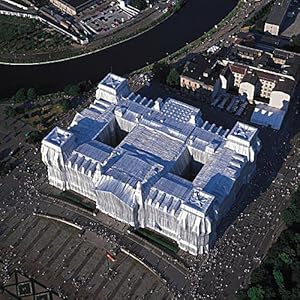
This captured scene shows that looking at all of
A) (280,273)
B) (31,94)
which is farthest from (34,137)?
(280,273)

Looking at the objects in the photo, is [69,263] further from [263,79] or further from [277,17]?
[277,17]

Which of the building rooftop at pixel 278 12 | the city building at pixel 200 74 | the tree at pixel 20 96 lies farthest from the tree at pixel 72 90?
the building rooftop at pixel 278 12

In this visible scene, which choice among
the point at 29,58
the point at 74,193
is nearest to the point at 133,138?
the point at 74,193

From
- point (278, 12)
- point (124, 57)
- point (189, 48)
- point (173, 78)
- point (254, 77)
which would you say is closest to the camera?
point (254, 77)

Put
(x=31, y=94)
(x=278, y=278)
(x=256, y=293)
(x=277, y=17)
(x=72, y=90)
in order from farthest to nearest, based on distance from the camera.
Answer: (x=277, y=17)
(x=72, y=90)
(x=31, y=94)
(x=278, y=278)
(x=256, y=293)

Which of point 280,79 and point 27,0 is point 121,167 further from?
point 27,0

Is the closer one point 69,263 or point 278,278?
point 278,278

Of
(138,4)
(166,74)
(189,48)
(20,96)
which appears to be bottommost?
(20,96)

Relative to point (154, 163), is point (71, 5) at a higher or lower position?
lower
